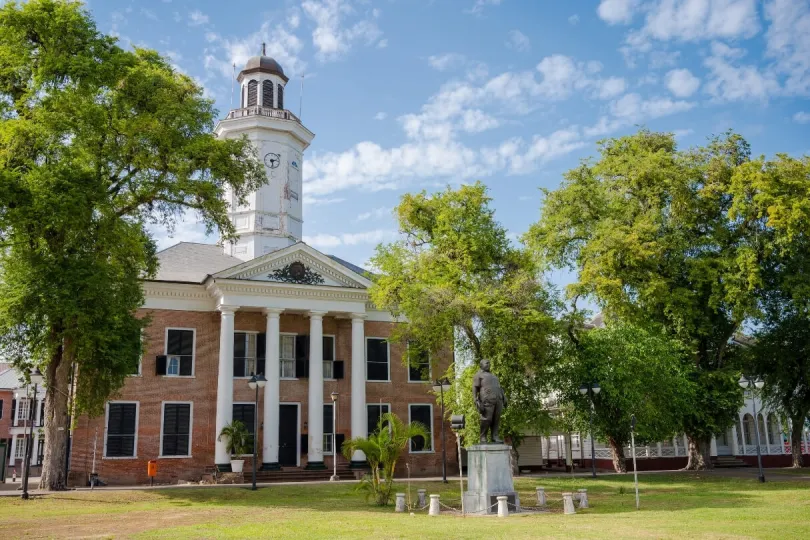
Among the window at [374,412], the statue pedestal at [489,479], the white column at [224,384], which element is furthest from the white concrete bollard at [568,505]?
the window at [374,412]

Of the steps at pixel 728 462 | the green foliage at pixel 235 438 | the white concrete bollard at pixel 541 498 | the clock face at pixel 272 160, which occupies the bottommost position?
the steps at pixel 728 462

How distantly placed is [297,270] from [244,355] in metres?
4.71

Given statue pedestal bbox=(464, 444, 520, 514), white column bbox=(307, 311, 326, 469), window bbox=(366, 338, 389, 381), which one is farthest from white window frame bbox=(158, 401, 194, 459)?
statue pedestal bbox=(464, 444, 520, 514)

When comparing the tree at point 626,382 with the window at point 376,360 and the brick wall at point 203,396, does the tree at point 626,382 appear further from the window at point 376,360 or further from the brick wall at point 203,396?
the window at point 376,360

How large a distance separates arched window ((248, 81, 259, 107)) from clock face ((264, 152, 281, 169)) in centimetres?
349

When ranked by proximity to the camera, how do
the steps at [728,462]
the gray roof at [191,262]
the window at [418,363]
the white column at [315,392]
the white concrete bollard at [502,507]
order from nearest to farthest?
the white concrete bollard at [502,507]
the window at [418,363]
the white column at [315,392]
the gray roof at [191,262]
the steps at [728,462]

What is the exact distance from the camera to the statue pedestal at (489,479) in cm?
1795

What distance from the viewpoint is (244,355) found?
34438 mm

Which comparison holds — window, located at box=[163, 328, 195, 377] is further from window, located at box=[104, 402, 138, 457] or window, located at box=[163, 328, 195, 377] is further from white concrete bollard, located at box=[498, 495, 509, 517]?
white concrete bollard, located at box=[498, 495, 509, 517]

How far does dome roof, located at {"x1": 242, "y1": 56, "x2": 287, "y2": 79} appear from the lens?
4131 centimetres

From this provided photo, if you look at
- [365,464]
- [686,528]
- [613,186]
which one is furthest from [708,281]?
[686,528]

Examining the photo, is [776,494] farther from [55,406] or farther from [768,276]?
[55,406]

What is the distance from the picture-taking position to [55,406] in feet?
78.5

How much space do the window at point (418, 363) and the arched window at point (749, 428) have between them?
893 inches
